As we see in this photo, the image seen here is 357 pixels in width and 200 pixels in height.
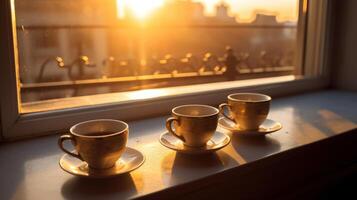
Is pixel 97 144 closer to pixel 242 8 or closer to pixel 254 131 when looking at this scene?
pixel 254 131

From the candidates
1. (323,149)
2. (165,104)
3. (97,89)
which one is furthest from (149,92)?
(323,149)

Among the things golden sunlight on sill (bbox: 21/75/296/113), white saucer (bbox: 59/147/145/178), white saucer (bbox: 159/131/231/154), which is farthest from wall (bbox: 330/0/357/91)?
white saucer (bbox: 59/147/145/178)

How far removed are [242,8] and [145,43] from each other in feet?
1.34

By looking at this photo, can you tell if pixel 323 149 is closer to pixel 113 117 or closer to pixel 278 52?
pixel 113 117

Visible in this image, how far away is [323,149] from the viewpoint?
77 cm

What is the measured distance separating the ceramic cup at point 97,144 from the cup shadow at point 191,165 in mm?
94

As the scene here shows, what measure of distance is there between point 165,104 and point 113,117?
0.49 feet

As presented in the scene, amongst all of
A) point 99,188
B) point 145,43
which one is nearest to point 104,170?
point 99,188

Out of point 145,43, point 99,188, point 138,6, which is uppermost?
point 138,6

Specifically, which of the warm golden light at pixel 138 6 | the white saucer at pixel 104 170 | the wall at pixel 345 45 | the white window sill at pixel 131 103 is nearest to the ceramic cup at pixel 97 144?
the white saucer at pixel 104 170

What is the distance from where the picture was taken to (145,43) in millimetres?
1419

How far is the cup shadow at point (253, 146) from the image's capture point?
0.65 metres

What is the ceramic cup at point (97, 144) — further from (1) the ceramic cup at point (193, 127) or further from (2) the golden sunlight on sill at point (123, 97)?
(2) the golden sunlight on sill at point (123, 97)

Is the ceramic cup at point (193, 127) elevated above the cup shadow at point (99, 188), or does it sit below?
above
